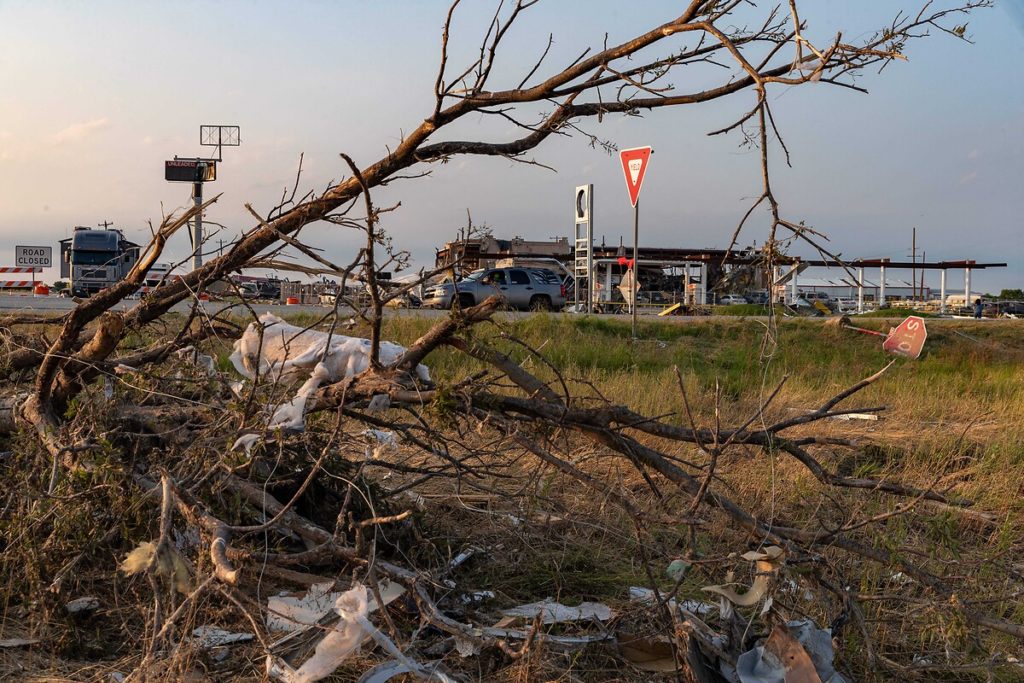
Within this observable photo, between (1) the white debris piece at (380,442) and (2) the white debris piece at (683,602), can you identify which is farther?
(1) the white debris piece at (380,442)

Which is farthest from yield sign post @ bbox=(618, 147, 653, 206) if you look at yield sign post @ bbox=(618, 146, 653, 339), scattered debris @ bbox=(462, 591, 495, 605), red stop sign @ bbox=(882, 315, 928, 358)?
scattered debris @ bbox=(462, 591, 495, 605)

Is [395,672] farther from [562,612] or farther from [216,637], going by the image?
[562,612]

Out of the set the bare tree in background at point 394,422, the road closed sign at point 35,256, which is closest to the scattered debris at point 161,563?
the bare tree in background at point 394,422

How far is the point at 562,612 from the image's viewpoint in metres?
3.11

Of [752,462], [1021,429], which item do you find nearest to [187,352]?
[752,462]

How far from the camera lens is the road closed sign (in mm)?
24078

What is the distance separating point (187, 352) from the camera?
3871 mm

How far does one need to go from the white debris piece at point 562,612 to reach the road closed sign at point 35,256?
24.6m

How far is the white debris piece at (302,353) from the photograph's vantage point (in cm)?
336

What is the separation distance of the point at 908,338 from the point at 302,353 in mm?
7933

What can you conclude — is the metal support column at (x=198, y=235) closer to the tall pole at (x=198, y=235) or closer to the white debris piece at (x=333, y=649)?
the tall pole at (x=198, y=235)

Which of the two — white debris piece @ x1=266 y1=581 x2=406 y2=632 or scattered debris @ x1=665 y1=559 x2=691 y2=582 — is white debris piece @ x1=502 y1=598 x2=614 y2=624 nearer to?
scattered debris @ x1=665 y1=559 x2=691 y2=582

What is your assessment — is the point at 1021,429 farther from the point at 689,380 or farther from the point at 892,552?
the point at 892,552

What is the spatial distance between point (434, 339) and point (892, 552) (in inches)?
63.8
